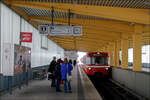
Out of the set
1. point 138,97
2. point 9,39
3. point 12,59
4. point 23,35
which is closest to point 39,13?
point 23,35

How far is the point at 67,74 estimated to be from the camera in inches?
388

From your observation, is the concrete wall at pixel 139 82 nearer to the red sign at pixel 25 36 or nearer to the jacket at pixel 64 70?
the jacket at pixel 64 70

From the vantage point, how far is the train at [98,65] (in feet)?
63.7

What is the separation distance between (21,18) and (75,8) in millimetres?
4331

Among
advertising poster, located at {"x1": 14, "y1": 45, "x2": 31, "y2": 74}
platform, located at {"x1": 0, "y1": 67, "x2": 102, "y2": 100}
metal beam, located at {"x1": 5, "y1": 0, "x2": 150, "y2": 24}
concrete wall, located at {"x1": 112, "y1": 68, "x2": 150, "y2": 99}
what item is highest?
metal beam, located at {"x1": 5, "y1": 0, "x2": 150, "y2": 24}

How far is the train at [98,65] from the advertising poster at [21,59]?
8958 mm

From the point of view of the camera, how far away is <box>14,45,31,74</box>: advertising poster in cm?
953

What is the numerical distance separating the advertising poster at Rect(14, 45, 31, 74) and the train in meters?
8.96

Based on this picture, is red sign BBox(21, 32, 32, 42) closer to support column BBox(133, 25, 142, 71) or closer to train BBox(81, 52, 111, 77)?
support column BBox(133, 25, 142, 71)

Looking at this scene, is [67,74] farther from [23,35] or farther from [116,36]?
[116,36]

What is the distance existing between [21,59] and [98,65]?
35.1 feet

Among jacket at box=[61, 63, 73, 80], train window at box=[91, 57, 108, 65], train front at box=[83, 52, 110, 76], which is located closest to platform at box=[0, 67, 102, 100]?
jacket at box=[61, 63, 73, 80]

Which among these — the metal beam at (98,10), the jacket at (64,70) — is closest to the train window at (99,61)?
the metal beam at (98,10)

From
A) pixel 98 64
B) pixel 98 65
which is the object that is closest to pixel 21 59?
pixel 98 65
